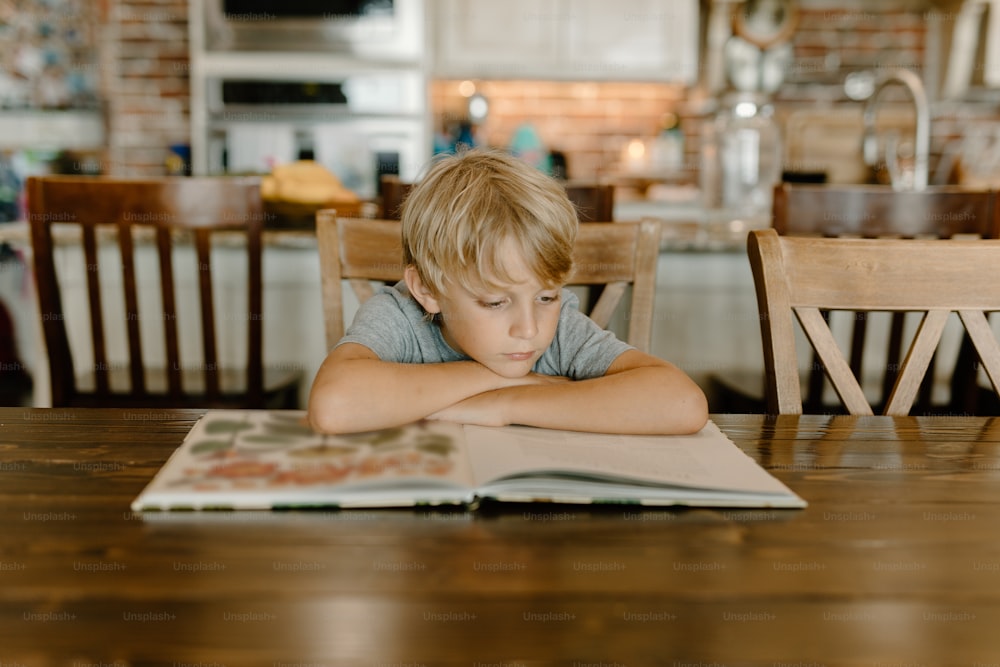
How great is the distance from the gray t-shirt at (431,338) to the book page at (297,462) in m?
0.21

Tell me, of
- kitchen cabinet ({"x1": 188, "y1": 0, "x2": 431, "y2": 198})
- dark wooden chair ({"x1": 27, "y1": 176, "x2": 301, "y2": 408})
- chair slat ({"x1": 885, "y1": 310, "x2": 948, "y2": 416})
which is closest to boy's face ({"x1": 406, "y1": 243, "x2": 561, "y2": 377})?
chair slat ({"x1": 885, "y1": 310, "x2": 948, "y2": 416})

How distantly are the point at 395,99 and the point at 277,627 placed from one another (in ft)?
11.2

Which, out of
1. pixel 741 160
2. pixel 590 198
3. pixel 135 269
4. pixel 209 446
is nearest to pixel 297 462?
pixel 209 446

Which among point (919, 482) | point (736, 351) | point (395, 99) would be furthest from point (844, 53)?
point (919, 482)

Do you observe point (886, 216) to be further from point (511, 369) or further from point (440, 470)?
point (440, 470)

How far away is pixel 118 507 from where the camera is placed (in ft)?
2.01

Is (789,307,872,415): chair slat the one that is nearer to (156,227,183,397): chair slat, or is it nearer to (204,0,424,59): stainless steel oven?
(156,227,183,397): chair slat

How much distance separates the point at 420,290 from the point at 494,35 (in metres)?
3.19

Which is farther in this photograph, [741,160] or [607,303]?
[741,160]

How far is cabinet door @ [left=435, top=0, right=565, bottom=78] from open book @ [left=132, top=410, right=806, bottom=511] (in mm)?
3402

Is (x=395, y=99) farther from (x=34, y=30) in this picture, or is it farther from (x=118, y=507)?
(x=118, y=507)

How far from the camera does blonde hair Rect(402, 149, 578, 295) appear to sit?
2.91 ft

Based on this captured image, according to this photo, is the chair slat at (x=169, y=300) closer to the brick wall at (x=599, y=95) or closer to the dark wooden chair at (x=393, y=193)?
the dark wooden chair at (x=393, y=193)

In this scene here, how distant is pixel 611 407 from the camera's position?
81 centimetres
